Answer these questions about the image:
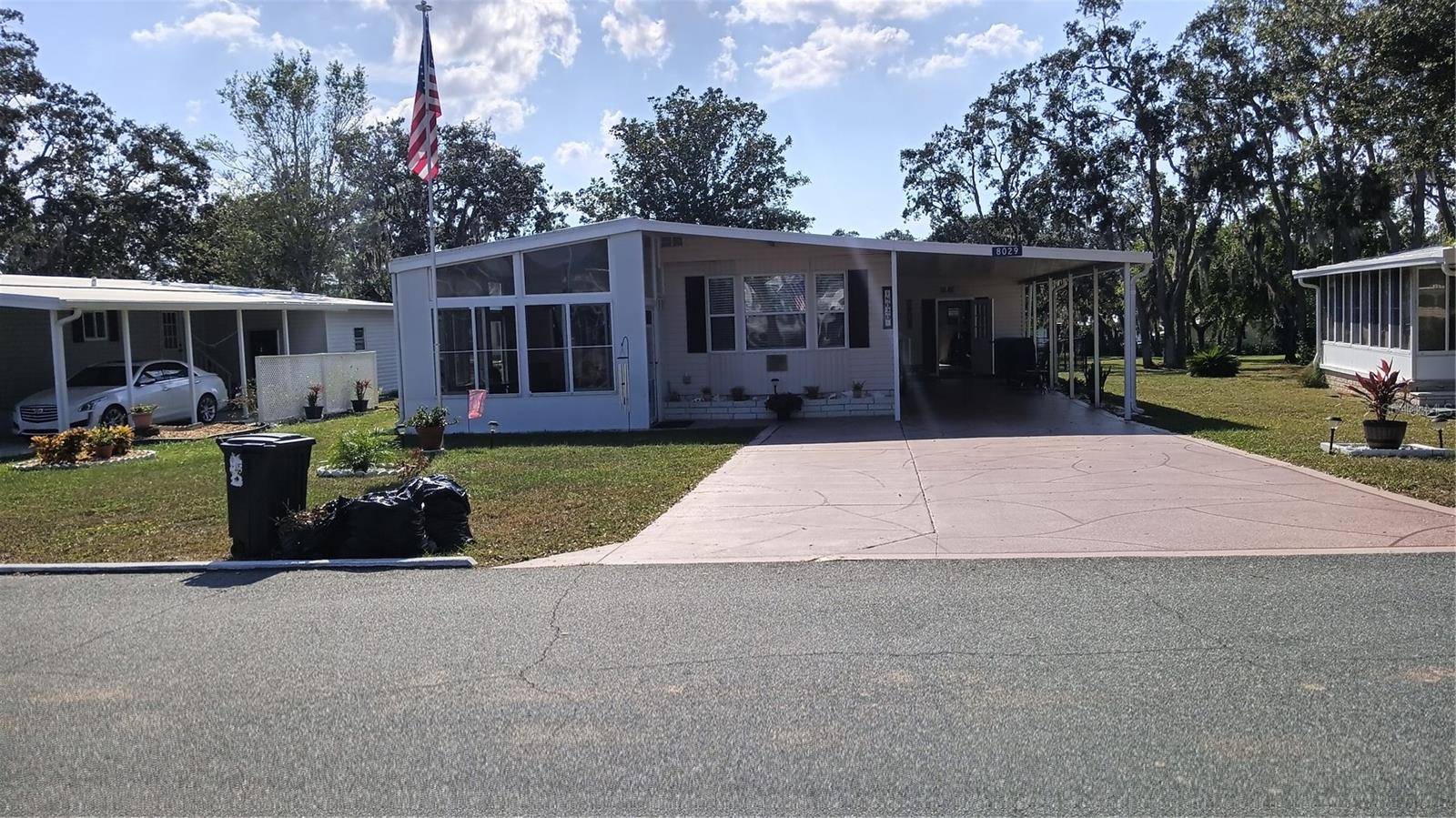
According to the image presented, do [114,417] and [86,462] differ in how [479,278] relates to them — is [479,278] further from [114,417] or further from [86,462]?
[114,417]

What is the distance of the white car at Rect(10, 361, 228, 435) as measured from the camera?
19.4 meters

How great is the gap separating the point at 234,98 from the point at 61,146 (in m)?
9.67

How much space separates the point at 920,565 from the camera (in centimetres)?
764

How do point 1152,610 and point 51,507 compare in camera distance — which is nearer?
point 1152,610

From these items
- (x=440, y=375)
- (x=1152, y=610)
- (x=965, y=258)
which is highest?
(x=965, y=258)

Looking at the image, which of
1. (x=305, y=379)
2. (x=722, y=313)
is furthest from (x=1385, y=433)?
(x=305, y=379)

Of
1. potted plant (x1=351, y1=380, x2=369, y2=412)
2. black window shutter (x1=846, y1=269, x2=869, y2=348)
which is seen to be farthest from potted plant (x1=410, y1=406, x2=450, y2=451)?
potted plant (x1=351, y1=380, x2=369, y2=412)

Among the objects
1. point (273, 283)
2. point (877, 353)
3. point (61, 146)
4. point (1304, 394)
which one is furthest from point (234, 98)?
Answer: point (1304, 394)

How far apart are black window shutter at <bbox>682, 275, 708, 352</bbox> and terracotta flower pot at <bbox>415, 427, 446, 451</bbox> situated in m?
5.83

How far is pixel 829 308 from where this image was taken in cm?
1961

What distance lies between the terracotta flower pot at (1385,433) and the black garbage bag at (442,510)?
33.3ft

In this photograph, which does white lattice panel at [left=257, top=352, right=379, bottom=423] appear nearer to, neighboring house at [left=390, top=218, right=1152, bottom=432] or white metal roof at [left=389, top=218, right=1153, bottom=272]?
neighboring house at [left=390, top=218, right=1152, bottom=432]

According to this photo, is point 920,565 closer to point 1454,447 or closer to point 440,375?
point 1454,447

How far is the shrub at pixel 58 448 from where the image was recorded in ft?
50.0
